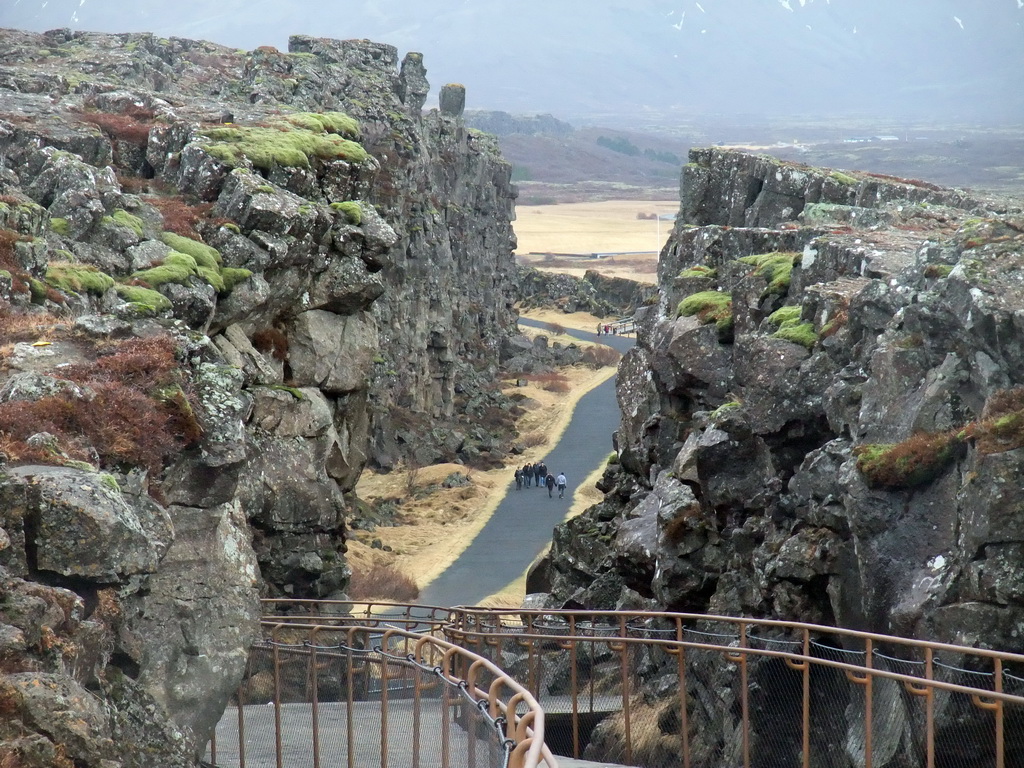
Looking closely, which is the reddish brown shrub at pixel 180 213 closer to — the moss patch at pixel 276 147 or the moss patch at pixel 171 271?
the moss patch at pixel 171 271

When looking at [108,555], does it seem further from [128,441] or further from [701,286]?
[701,286]

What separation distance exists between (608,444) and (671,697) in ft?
174

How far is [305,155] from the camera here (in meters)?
32.6

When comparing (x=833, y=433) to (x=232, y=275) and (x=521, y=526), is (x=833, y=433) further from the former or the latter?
(x=521, y=526)

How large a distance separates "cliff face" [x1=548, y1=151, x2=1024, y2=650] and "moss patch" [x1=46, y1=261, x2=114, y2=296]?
12.8 meters

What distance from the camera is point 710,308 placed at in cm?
2972

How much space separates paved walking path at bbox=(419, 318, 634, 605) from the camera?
150 ft

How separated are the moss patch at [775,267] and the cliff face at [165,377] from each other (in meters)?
10.1

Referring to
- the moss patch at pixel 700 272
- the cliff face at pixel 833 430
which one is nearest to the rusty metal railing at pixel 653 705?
the cliff face at pixel 833 430

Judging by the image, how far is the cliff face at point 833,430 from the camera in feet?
54.9

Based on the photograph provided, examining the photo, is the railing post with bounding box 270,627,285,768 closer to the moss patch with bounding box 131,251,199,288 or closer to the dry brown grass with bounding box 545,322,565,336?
the moss patch with bounding box 131,251,199,288

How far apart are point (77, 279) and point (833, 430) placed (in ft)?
50.2

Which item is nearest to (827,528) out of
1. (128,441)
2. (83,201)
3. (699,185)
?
(128,441)

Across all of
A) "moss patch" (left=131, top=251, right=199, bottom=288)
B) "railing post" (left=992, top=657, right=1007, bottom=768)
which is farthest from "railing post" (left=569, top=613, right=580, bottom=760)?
"moss patch" (left=131, top=251, right=199, bottom=288)
